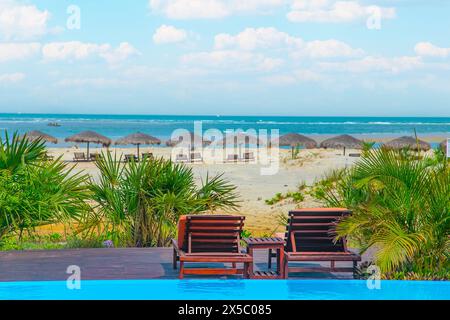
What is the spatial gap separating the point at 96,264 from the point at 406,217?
10.5 ft

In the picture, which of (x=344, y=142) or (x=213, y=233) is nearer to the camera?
(x=213, y=233)

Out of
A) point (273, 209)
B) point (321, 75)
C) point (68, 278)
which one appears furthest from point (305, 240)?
point (321, 75)

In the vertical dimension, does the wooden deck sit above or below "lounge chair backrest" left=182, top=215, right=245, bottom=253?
below

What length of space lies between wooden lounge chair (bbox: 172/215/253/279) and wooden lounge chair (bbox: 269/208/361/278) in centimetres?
47

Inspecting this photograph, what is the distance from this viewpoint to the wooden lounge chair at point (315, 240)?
680 centimetres

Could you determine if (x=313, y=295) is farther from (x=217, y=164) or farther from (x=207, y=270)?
(x=217, y=164)

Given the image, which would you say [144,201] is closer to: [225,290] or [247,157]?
[225,290]

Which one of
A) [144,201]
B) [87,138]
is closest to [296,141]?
[87,138]

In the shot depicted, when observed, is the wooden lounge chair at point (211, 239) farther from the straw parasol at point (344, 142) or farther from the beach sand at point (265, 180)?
the straw parasol at point (344, 142)

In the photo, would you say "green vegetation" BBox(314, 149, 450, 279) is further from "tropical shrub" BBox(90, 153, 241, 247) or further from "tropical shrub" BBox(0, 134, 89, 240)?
"tropical shrub" BBox(0, 134, 89, 240)

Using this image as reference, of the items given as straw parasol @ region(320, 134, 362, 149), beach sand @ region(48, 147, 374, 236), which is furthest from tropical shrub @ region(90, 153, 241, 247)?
straw parasol @ region(320, 134, 362, 149)

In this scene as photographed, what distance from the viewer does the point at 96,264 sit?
752 cm

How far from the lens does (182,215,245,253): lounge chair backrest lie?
6.94 metres

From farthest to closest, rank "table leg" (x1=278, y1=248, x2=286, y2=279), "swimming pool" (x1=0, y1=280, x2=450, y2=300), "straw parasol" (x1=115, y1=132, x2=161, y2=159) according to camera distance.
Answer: "straw parasol" (x1=115, y1=132, x2=161, y2=159) < "table leg" (x1=278, y1=248, x2=286, y2=279) < "swimming pool" (x1=0, y1=280, x2=450, y2=300)
